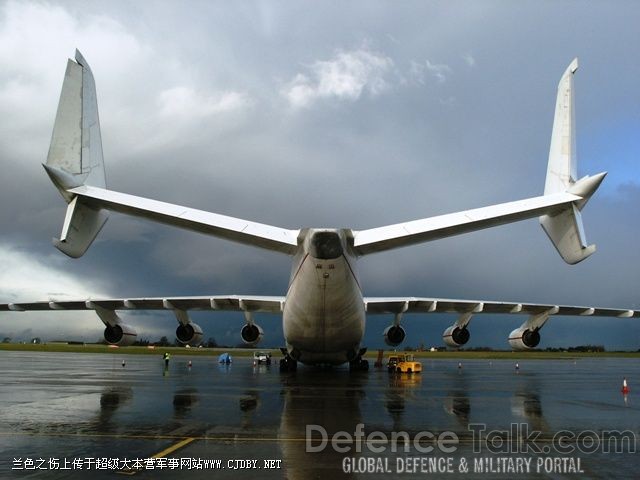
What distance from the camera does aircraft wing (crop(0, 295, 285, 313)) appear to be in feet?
78.5

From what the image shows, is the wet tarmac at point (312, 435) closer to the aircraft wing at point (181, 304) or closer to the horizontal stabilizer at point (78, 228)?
the horizontal stabilizer at point (78, 228)

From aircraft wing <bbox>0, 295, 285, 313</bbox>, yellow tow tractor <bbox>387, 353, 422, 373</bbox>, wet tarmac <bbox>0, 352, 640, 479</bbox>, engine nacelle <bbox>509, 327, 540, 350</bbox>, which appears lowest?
wet tarmac <bbox>0, 352, 640, 479</bbox>

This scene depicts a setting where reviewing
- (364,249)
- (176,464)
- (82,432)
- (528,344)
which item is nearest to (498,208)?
(364,249)

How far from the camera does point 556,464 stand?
650cm

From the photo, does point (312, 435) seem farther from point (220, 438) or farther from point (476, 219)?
point (476, 219)

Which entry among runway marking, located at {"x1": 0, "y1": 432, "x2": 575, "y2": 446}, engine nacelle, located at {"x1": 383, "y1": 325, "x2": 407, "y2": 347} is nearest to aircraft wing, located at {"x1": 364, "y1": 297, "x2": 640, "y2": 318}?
engine nacelle, located at {"x1": 383, "y1": 325, "x2": 407, "y2": 347}

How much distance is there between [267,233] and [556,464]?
7.65 metres

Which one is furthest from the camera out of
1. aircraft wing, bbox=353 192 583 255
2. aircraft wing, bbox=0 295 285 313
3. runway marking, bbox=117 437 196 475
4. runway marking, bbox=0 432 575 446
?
aircraft wing, bbox=0 295 285 313

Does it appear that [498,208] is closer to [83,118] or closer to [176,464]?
[176,464]

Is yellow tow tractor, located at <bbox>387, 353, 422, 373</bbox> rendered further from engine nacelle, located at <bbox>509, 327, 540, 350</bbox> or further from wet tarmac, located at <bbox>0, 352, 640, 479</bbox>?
wet tarmac, located at <bbox>0, 352, 640, 479</bbox>

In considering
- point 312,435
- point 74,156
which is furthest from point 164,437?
point 74,156

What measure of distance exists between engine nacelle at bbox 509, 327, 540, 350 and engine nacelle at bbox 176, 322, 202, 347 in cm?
1448

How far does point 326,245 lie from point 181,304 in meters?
13.2

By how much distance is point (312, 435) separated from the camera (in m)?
8.12
